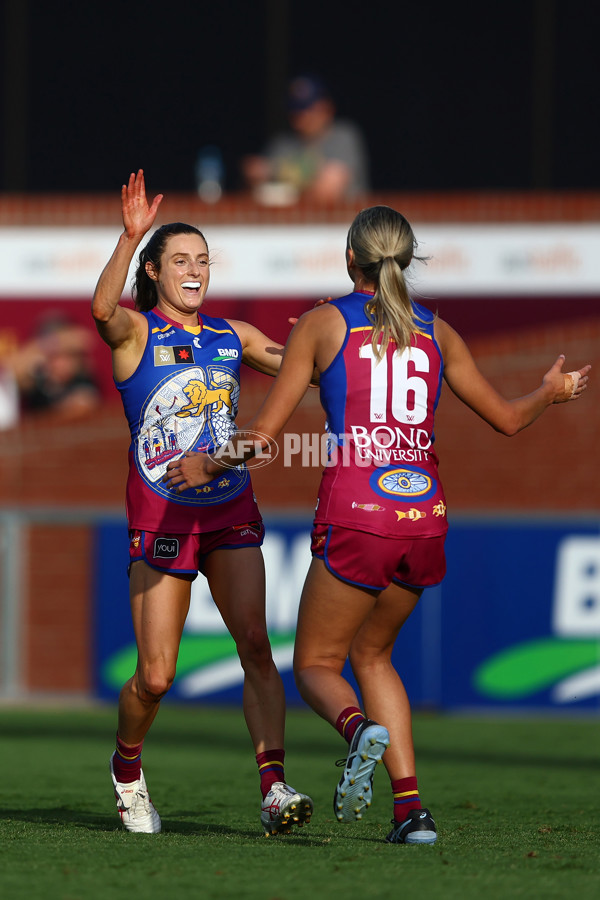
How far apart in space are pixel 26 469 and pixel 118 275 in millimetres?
8584

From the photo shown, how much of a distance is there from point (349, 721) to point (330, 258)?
9.97 m

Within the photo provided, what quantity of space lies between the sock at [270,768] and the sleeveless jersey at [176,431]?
0.84 meters

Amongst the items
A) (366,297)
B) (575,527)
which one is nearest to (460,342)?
(366,297)

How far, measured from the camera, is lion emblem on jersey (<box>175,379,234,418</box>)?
5.28m

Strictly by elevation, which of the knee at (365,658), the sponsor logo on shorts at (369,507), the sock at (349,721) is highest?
the sponsor logo on shorts at (369,507)

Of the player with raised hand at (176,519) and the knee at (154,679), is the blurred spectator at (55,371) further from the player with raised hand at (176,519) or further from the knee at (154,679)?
the knee at (154,679)

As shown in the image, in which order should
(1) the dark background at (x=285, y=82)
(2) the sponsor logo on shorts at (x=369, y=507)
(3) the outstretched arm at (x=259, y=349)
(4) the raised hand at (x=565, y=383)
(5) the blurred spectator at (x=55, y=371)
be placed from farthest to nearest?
(1) the dark background at (x=285, y=82), (5) the blurred spectator at (x=55, y=371), (3) the outstretched arm at (x=259, y=349), (4) the raised hand at (x=565, y=383), (2) the sponsor logo on shorts at (x=369, y=507)

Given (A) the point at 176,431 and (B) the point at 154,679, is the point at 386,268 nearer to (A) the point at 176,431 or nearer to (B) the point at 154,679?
(A) the point at 176,431

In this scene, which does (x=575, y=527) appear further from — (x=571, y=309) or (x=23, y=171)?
(x=23, y=171)

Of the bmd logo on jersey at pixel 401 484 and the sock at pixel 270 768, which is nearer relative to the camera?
the bmd logo on jersey at pixel 401 484

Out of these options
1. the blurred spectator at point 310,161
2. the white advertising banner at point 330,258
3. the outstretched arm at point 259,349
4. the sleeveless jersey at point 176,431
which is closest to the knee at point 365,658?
the sleeveless jersey at point 176,431

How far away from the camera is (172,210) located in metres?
14.4

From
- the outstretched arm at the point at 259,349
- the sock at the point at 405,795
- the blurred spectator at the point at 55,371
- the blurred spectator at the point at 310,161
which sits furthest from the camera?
the blurred spectator at the point at 55,371

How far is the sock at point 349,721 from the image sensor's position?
4.49 meters
